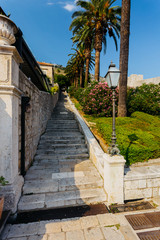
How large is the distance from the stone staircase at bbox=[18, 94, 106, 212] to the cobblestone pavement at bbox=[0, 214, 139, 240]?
19.0 inches

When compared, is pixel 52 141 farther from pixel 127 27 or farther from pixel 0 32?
pixel 127 27

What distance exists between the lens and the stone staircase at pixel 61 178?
11.0ft

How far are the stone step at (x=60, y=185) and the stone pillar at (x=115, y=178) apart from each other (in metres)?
0.54

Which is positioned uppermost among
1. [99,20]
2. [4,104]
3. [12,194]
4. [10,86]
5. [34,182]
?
[99,20]

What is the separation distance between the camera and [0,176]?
2.82 meters

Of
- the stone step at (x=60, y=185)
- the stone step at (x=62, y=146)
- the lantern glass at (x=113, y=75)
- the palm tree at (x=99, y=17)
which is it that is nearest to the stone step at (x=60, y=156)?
the stone step at (x=62, y=146)

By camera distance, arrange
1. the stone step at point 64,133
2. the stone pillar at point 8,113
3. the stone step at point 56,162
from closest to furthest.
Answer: the stone pillar at point 8,113 < the stone step at point 56,162 < the stone step at point 64,133

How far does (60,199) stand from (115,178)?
1.59m

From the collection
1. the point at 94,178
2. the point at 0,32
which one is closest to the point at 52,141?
the point at 94,178

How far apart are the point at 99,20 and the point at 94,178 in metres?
12.6

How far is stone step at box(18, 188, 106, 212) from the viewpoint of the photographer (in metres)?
3.20

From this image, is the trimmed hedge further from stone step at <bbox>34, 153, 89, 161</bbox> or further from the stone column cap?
the stone column cap

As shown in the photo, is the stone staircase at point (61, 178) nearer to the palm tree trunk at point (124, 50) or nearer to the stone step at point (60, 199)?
the stone step at point (60, 199)

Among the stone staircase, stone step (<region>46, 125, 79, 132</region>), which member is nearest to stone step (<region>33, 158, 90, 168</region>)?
the stone staircase
